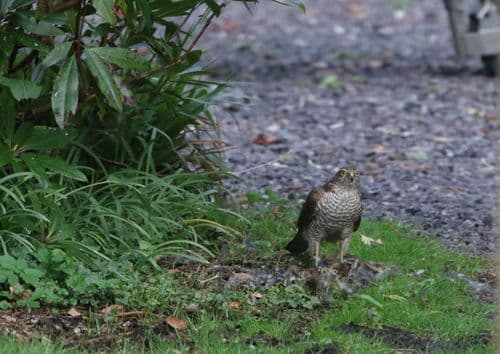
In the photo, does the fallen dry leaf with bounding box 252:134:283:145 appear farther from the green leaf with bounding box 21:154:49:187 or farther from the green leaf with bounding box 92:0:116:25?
the green leaf with bounding box 92:0:116:25

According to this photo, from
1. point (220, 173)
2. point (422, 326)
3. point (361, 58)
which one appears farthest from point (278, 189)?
point (361, 58)

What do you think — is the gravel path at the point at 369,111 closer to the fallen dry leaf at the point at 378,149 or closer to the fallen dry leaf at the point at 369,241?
the fallen dry leaf at the point at 378,149

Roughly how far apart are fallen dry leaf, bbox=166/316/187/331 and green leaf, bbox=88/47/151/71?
1160 mm

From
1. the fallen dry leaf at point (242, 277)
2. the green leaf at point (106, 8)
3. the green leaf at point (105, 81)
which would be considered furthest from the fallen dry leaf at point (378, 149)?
the green leaf at point (106, 8)

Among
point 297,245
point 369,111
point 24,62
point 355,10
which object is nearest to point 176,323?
point 297,245

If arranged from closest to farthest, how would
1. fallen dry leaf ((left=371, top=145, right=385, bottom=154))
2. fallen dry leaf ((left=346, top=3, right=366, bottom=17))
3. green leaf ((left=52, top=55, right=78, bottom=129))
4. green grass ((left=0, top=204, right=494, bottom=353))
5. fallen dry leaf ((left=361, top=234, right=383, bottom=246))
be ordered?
1. green grass ((left=0, top=204, right=494, bottom=353))
2. green leaf ((left=52, top=55, right=78, bottom=129))
3. fallen dry leaf ((left=361, top=234, right=383, bottom=246))
4. fallen dry leaf ((left=371, top=145, right=385, bottom=154))
5. fallen dry leaf ((left=346, top=3, right=366, bottom=17))

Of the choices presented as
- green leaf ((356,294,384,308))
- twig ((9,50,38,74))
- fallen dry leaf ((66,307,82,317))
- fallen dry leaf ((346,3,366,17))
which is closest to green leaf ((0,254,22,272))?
fallen dry leaf ((66,307,82,317))

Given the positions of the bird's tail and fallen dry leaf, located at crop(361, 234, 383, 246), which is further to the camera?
fallen dry leaf, located at crop(361, 234, 383, 246)

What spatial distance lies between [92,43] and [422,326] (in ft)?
7.09

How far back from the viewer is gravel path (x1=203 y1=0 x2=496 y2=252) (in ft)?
24.5

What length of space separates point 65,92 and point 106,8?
45cm

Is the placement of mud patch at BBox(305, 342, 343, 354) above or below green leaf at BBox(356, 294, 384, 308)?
above

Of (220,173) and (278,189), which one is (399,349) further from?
(278,189)

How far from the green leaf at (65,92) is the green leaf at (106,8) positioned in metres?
0.34
